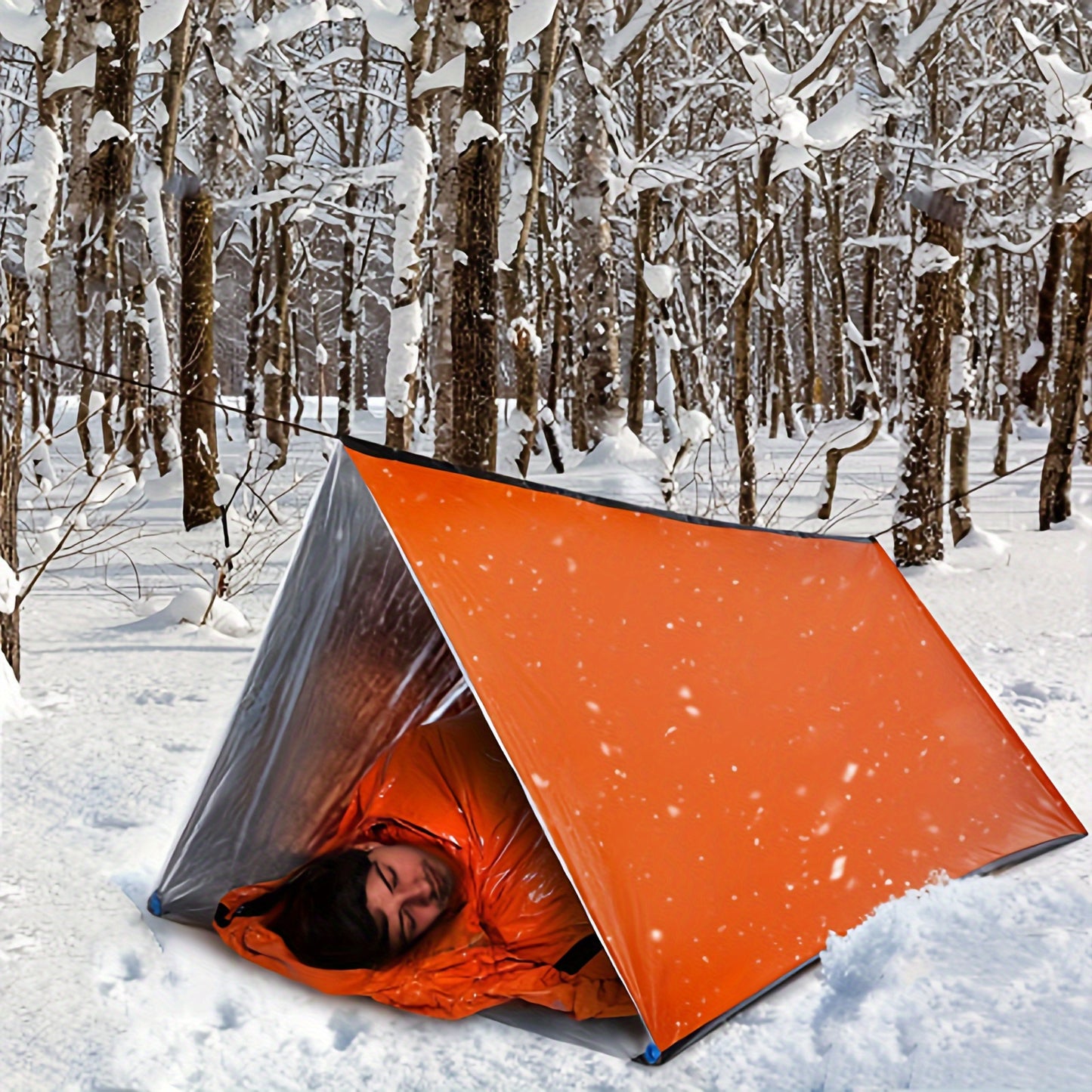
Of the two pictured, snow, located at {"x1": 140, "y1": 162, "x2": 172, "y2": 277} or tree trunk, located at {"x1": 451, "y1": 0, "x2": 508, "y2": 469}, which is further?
snow, located at {"x1": 140, "y1": 162, "x2": 172, "y2": 277}

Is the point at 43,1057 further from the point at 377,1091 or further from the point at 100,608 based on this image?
the point at 100,608

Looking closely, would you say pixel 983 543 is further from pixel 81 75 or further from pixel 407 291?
pixel 81 75

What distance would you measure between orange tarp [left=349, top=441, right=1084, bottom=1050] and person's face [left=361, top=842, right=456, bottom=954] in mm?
571

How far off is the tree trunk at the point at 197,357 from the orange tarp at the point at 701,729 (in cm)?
691

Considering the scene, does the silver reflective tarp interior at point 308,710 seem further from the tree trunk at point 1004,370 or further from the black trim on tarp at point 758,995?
→ the tree trunk at point 1004,370

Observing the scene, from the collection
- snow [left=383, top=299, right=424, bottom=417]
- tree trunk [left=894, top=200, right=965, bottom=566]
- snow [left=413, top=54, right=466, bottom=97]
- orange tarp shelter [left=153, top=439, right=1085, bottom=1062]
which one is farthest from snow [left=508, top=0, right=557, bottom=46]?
orange tarp shelter [left=153, top=439, right=1085, bottom=1062]

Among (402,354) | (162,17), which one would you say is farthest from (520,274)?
(162,17)

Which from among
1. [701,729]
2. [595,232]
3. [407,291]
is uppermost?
[595,232]

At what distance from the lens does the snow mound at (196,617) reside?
5.97m

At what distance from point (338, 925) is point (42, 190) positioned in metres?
8.33

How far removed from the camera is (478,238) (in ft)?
19.1

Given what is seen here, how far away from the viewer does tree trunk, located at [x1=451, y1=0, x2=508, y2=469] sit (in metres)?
5.80

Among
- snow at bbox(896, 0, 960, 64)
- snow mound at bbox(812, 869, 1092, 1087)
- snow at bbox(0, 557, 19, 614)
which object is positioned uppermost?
snow at bbox(896, 0, 960, 64)

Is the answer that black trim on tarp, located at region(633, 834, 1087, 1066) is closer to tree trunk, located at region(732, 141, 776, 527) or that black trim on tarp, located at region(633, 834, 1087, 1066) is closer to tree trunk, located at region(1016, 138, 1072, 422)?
tree trunk, located at region(732, 141, 776, 527)
